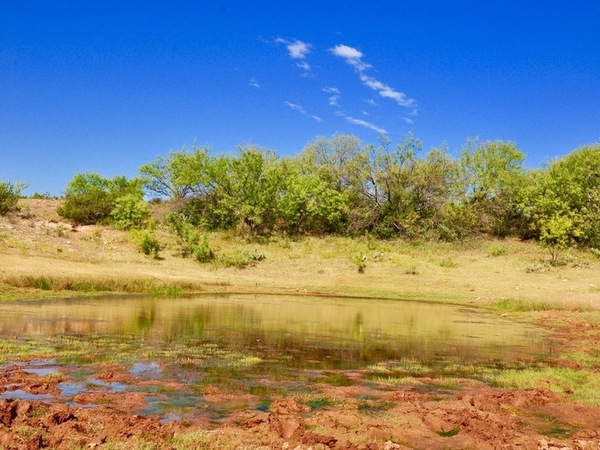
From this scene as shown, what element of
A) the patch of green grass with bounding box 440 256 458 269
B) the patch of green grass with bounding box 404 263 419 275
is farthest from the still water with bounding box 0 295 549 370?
the patch of green grass with bounding box 440 256 458 269

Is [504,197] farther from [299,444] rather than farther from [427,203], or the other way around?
[299,444]

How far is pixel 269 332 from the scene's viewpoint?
19.5 m

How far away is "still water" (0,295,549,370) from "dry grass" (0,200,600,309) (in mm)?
6483

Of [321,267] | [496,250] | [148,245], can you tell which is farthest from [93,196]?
[496,250]

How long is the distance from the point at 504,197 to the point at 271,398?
2172 inches

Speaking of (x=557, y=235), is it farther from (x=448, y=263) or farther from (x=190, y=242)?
(x=190, y=242)

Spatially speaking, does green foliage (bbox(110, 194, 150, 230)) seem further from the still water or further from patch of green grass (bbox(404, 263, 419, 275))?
the still water

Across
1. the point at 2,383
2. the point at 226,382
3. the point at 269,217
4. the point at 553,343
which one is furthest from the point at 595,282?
the point at 2,383

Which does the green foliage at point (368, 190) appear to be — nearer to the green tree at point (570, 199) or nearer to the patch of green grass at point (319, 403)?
the green tree at point (570, 199)

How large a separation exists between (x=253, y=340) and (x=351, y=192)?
1735 inches

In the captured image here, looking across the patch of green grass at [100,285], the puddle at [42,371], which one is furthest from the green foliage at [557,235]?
the puddle at [42,371]

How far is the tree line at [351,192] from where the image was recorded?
54.9 m

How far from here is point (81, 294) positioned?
91.5 feet

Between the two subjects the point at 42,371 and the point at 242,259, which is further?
the point at 242,259
